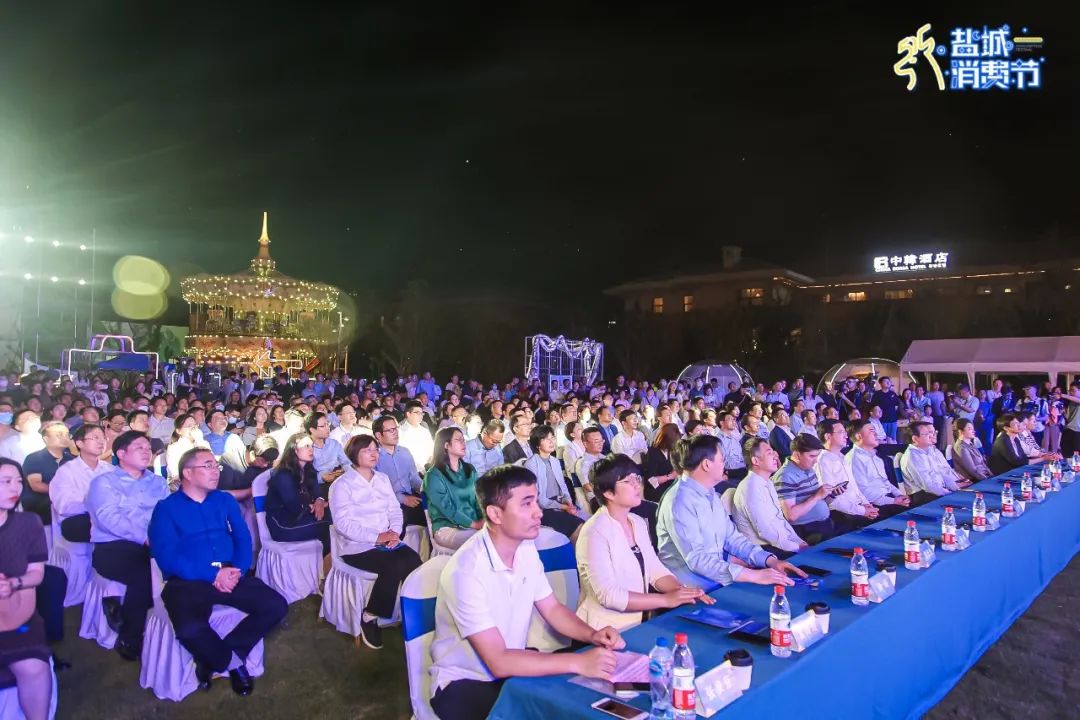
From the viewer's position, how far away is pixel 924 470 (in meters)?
6.49

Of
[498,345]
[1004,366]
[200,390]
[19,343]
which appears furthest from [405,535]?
[498,345]

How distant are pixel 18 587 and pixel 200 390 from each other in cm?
1524

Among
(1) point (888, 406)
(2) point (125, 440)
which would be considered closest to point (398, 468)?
(2) point (125, 440)

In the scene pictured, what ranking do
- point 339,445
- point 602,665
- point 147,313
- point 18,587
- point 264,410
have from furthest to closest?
point 147,313 < point 264,410 < point 339,445 < point 18,587 < point 602,665

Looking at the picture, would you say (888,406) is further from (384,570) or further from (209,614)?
(209,614)

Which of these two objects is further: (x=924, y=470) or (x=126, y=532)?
(x=924, y=470)

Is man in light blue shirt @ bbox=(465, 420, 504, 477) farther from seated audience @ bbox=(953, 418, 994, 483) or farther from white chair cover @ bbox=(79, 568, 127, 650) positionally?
seated audience @ bbox=(953, 418, 994, 483)

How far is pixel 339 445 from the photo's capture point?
287 inches

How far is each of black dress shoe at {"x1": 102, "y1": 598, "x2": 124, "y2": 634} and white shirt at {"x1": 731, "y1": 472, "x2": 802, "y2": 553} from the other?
399 cm

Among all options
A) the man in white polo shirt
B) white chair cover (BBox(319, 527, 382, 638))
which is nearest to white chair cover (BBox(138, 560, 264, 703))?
white chair cover (BBox(319, 527, 382, 638))

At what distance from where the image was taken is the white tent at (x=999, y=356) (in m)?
16.1

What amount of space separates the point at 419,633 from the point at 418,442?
5440 millimetres

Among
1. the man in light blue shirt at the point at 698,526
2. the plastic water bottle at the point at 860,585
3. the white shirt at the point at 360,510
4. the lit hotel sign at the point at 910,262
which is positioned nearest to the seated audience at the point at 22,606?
the white shirt at the point at 360,510

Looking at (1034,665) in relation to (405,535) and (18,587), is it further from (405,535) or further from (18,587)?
(18,587)
